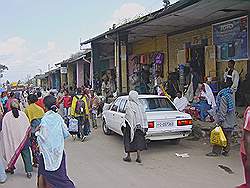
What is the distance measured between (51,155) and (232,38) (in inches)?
414

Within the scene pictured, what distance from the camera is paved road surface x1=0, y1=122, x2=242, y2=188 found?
7230 millimetres

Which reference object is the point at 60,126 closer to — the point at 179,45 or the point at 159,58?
the point at 179,45

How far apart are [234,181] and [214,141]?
7.14ft

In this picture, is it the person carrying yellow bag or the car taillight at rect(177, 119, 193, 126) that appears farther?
the car taillight at rect(177, 119, 193, 126)

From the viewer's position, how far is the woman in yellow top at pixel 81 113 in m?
12.7

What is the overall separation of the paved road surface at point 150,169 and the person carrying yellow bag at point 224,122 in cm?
35

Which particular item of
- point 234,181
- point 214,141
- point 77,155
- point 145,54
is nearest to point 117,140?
point 77,155

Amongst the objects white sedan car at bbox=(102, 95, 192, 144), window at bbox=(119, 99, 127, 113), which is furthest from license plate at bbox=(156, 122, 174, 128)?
window at bbox=(119, 99, 127, 113)

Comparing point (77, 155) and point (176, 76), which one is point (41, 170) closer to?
point (77, 155)

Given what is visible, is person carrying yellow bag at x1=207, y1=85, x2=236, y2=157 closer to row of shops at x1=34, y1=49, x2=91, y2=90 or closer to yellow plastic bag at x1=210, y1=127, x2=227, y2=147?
yellow plastic bag at x1=210, y1=127, x2=227, y2=147

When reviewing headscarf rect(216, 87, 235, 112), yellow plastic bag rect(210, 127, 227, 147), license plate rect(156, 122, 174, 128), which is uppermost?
headscarf rect(216, 87, 235, 112)

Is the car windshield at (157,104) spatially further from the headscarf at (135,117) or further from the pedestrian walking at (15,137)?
the pedestrian walking at (15,137)

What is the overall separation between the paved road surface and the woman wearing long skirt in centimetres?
142

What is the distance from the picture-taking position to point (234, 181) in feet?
23.5
